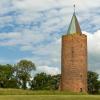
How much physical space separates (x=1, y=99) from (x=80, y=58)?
102ft

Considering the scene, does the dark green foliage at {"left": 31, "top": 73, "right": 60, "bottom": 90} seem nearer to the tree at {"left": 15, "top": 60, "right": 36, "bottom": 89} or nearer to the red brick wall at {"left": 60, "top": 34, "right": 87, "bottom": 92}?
the tree at {"left": 15, "top": 60, "right": 36, "bottom": 89}

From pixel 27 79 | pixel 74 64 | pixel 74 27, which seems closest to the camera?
pixel 74 64

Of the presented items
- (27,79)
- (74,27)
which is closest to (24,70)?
(27,79)

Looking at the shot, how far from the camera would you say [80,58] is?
199ft

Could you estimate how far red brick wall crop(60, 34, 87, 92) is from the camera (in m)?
60.4

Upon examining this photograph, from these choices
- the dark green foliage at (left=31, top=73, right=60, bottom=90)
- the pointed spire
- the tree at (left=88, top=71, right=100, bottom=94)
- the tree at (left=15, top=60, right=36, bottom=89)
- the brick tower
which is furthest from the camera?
the dark green foliage at (left=31, top=73, right=60, bottom=90)

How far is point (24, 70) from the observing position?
303ft

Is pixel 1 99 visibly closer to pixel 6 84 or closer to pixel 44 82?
pixel 6 84

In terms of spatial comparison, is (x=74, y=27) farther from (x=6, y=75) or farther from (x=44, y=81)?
(x=44, y=81)

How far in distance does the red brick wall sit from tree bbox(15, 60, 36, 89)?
1207 inches

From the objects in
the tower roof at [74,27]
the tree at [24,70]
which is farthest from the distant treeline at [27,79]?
the tower roof at [74,27]

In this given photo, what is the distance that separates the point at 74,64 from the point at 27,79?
→ 33.3 meters

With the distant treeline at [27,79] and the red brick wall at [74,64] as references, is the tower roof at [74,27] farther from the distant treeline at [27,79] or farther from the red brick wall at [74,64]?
the distant treeline at [27,79]

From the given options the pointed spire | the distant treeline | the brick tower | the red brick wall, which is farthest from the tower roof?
the distant treeline
